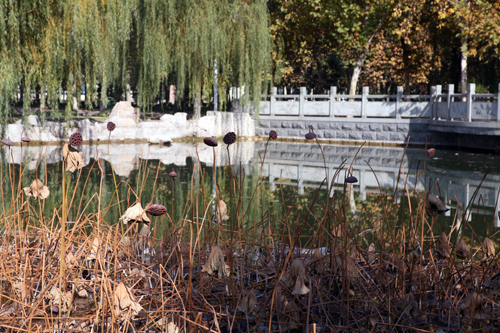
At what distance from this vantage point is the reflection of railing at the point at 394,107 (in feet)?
45.7

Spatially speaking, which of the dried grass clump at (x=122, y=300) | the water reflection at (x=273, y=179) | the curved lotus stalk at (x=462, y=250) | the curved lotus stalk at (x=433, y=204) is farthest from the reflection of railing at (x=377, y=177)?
the dried grass clump at (x=122, y=300)

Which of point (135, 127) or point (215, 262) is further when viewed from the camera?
point (135, 127)

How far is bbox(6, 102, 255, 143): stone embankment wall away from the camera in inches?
512

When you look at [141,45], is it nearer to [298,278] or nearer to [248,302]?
[248,302]

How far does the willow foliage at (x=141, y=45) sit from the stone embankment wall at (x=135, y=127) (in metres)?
0.73

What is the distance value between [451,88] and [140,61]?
8.50 m

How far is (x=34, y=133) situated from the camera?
42.1ft

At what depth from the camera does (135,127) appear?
48.8ft

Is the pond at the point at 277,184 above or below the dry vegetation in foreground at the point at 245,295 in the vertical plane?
below

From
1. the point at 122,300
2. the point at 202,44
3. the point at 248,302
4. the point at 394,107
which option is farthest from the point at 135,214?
the point at 394,107

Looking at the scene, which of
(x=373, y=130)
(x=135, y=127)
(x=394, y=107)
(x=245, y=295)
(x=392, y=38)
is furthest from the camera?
(x=392, y=38)

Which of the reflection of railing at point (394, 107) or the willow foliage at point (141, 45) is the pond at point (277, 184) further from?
the willow foliage at point (141, 45)

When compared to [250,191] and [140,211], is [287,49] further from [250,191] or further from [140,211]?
[140,211]

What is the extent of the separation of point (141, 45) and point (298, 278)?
14168 millimetres
